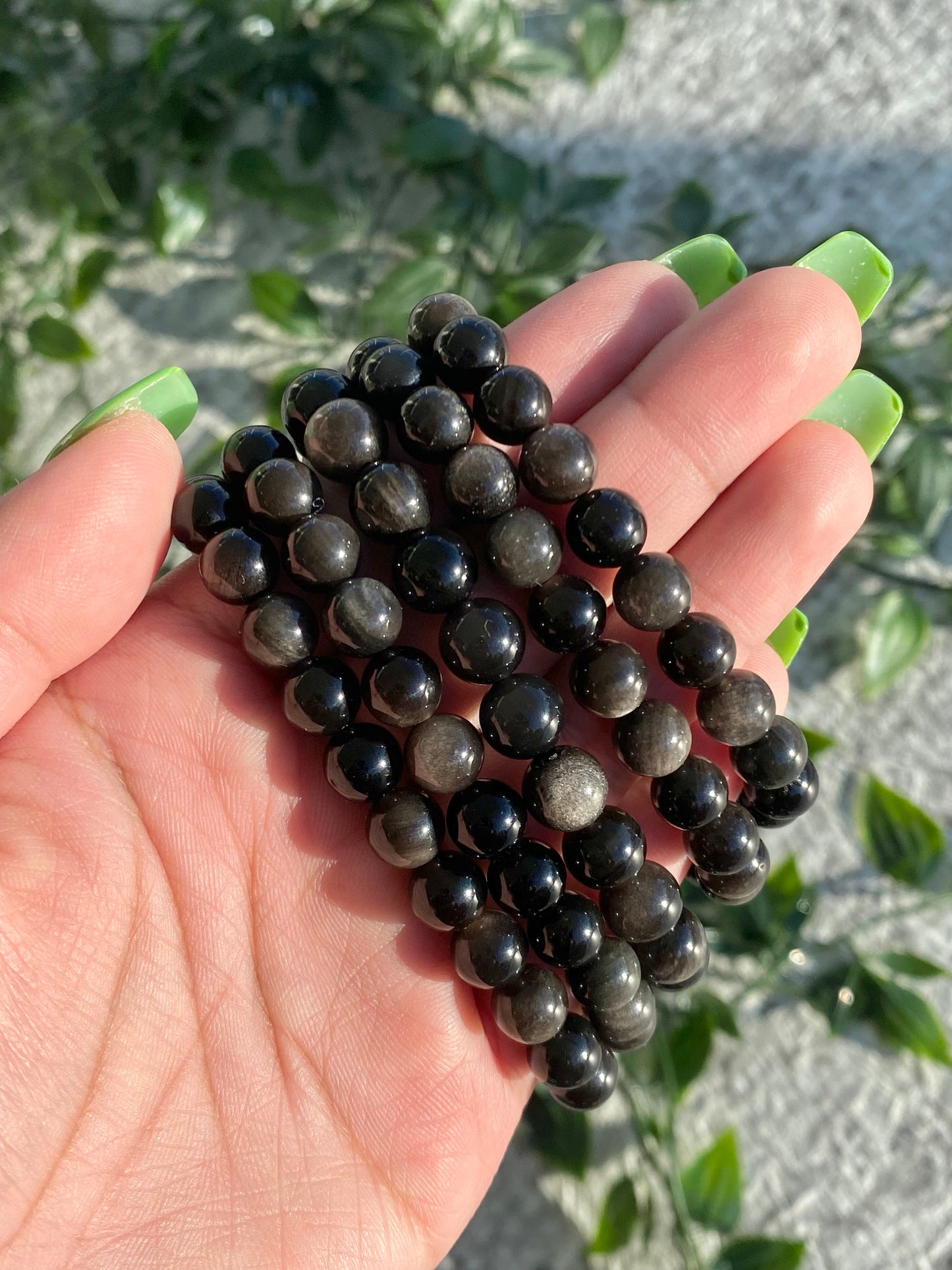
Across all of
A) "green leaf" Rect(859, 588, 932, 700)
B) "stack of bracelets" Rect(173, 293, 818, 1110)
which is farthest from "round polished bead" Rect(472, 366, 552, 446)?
"green leaf" Rect(859, 588, 932, 700)

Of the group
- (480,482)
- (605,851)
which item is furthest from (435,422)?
(605,851)

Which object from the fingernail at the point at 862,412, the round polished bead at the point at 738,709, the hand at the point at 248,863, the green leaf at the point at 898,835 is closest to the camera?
the hand at the point at 248,863

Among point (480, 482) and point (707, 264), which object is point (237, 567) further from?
point (707, 264)

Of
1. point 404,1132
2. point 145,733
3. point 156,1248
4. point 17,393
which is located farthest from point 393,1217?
point 17,393

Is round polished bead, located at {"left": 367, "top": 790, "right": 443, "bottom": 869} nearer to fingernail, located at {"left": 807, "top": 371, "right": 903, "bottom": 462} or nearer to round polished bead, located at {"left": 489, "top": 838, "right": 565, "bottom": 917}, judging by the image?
round polished bead, located at {"left": 489, "top": 838, "right": 565, "bottom": 917}

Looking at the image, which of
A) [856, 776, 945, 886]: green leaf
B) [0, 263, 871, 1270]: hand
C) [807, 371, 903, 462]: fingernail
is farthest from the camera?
[856, 776, 945, 886]: green leaf

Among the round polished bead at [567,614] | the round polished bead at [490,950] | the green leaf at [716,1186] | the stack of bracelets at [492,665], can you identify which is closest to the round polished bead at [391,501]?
the stack of bracelets at [492,665]

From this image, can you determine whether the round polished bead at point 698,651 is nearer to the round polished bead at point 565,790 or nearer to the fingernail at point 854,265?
the round polished bead at point 565,790

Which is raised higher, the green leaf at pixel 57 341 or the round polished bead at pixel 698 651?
the round polished bead at pixel 698 651
